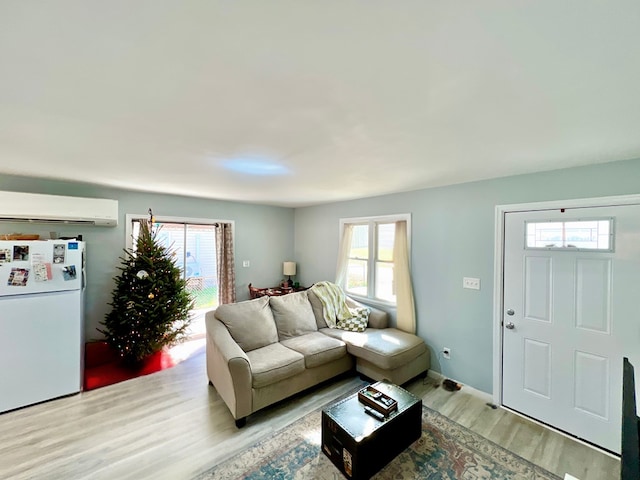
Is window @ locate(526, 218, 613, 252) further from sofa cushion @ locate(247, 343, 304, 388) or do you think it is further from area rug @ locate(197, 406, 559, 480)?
sofa cushion @ locate(247, 343, 304, 388)

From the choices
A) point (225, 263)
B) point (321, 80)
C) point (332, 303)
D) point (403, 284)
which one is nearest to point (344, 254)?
point (332, 303)

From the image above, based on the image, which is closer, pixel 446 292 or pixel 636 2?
pixel 636 2

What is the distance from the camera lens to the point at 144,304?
3283mm

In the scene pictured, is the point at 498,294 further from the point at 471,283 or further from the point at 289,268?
the point at 289,268

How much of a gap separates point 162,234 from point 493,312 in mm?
4511

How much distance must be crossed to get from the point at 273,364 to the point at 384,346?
48.8 inches

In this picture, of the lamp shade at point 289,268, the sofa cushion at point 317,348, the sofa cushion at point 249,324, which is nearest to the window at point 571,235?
the sofa cushion at point 317,348

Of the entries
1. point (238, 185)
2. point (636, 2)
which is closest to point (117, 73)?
point (636, 2)

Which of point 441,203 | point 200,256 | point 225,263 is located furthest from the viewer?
point 225,263

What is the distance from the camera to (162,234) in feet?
13.7

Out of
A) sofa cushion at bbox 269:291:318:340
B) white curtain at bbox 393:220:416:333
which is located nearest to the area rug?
sofa cushion at bbox 269:291:318:340

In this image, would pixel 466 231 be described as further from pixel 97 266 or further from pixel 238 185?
pixel 97 266

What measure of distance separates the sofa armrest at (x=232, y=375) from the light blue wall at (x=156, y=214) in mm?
2007

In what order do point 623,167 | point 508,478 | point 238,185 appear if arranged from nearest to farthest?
point 508,478 < point 623,167 < point 238,185
